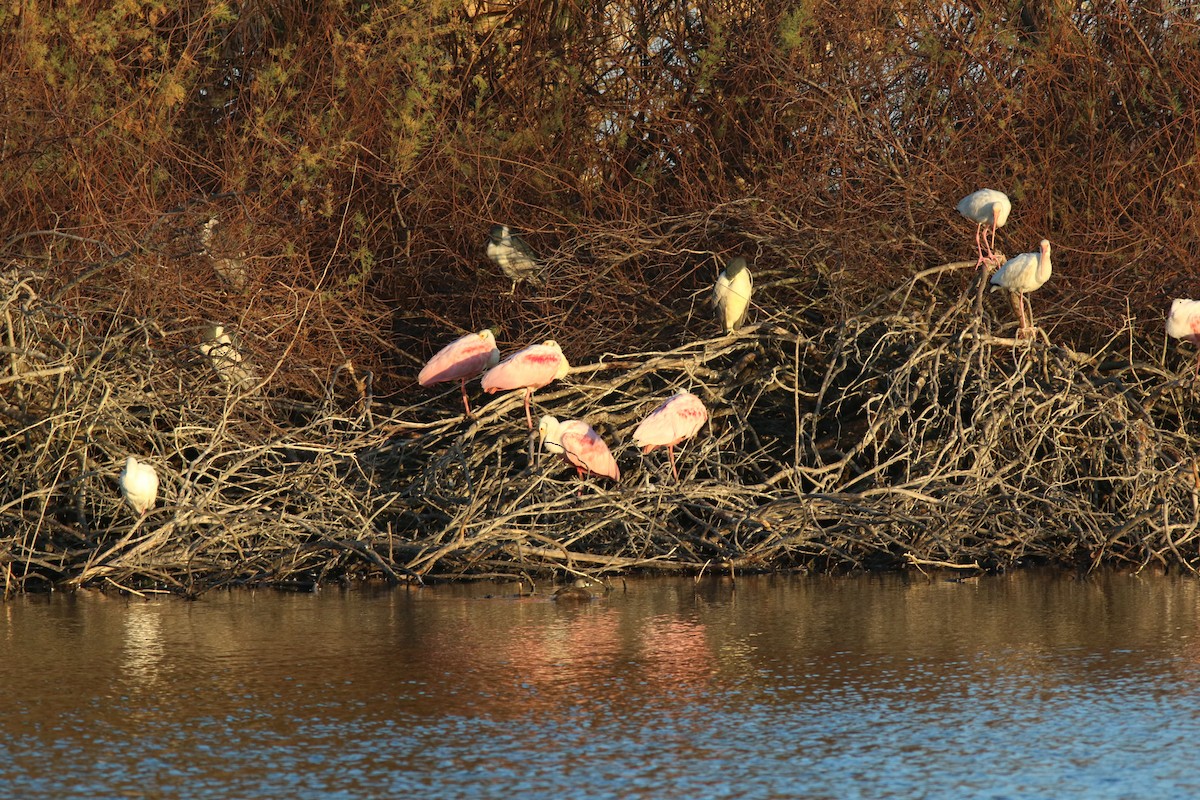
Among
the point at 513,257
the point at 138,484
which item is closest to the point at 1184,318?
the point at 513,257

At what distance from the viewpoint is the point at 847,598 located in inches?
297

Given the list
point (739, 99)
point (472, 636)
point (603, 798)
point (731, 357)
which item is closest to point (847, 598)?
point (472, 636)

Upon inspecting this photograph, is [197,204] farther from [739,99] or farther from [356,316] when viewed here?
[739,99]

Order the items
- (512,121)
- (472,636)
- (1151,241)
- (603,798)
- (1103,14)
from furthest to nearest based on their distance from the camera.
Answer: (512,121), (1103,14), (1151,241), (472,636), (603,798)

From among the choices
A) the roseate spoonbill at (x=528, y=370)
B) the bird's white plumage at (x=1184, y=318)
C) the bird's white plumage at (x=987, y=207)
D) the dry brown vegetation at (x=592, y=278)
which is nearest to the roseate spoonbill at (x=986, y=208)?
the bird's white plumage at (x=987, y=207)

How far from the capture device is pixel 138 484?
798 centimetres

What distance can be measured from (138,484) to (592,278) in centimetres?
356

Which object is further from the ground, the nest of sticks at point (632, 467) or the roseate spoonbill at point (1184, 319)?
the roseate spoonbill at point (1184, 319)

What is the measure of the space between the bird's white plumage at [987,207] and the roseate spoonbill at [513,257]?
2.98 meters

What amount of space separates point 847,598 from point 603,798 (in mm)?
3681

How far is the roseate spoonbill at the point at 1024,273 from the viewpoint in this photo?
8.95 m

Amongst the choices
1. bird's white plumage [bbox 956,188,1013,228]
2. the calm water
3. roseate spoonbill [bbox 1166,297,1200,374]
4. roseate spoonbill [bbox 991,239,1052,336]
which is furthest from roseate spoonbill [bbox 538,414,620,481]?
roseate spoonbill [bbox 1166,297,1200,374]

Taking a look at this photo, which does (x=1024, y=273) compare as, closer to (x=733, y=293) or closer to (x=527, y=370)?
(x=733, y=293)

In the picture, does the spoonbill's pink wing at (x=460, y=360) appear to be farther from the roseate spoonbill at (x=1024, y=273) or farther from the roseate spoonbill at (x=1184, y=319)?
the roseate spoonbill at (x=1184, y=319)
